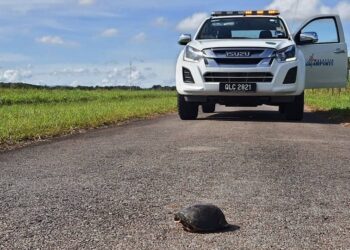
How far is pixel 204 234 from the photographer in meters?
3.01

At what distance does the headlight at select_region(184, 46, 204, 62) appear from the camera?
364 inches

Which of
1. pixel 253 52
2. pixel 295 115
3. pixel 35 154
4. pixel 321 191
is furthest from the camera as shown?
pixel 295 115

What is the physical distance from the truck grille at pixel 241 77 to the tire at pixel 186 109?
0.94 m

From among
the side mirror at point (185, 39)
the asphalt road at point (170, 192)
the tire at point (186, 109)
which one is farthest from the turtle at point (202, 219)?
the side mirror at point (185, 39)

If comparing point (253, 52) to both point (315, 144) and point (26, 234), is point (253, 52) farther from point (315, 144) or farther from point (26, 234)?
point (26, 234)

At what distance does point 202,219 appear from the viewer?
3.01 meters

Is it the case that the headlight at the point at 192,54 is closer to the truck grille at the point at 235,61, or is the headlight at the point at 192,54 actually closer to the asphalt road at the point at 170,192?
the truck grille at the point at 235,61

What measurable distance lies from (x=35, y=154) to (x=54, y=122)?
138 inches

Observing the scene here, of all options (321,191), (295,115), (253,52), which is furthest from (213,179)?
(295,115)

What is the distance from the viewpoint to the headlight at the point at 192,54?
9242 mm

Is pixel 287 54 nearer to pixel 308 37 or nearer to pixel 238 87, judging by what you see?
pixel 238 87

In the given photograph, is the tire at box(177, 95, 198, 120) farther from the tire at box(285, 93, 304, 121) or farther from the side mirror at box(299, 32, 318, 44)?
the side mirror at box(299, 32, 318, 44)

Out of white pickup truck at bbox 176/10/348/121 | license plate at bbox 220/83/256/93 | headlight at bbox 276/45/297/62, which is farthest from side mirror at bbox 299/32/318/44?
license plate at bbox 220/83/256/93

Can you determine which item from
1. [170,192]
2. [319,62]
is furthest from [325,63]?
[170,192]
